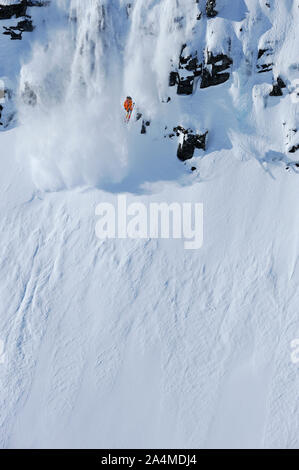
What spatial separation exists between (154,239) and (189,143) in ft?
16.6

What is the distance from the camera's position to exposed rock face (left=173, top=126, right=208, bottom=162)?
22.1 meters

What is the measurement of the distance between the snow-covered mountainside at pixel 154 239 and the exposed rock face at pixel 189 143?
0.23ft

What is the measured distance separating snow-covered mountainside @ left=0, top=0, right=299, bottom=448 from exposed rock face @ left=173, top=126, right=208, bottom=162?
2.8 inches

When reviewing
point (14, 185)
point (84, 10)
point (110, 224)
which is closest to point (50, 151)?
point (14, 185)

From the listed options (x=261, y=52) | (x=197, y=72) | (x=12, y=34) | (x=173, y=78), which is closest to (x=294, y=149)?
(x=261, y=52)

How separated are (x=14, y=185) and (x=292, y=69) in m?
15.0

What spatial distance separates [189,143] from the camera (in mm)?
22234

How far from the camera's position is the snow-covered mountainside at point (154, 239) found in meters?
20.6

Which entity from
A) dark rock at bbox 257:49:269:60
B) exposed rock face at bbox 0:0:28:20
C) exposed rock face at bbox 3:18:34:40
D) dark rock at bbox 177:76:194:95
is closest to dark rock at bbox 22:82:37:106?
exposed rock face at bbox 3:18:34:40

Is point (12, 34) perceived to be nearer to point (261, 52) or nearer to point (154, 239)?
point (261, 52)

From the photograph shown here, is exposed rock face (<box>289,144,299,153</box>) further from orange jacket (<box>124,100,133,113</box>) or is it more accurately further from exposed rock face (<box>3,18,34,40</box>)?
exposed rock face (<box>3,18,34,40</box>)

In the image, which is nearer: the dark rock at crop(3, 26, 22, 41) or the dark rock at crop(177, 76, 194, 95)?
the dark rock at crop(177, 76, 194, 95)
